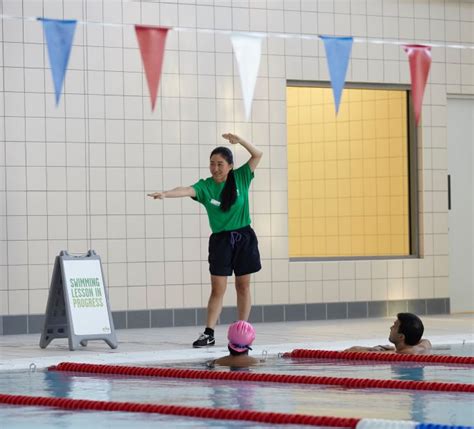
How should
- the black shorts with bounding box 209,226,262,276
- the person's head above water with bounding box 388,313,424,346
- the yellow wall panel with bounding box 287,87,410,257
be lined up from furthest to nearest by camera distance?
the yellow wall panel with bounding box 287,87,410,257, the black shorts with bounding box 209,226,262,276, the person's head above water with bounding box 388,313,424,346

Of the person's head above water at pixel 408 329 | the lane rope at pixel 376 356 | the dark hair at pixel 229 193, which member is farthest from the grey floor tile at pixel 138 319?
the person's head above water at pixel 408 329

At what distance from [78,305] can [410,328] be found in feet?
10.9

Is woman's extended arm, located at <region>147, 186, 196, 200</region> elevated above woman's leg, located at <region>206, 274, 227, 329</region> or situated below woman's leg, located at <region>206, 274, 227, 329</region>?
above

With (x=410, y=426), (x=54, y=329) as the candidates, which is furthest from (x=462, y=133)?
(x=410, y=426)

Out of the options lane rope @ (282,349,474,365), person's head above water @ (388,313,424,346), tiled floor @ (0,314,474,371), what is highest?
person's head above water @ (388,313,424,346)

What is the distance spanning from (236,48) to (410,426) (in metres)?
4.92

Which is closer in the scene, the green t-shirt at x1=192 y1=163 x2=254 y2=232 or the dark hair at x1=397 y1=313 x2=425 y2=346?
the dark hair at x1=397 y1=313 x2=425 y2=346

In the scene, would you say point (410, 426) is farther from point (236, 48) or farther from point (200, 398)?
point (236, 48)

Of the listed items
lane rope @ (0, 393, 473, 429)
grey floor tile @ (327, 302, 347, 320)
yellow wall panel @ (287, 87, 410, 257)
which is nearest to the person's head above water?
lane rope @ (0, 393, 473, 429)

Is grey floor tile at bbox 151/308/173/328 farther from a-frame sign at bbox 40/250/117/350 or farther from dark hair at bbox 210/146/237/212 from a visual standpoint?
dark hair at bbox 210/146/237/212

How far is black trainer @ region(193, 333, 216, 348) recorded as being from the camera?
38.7 feet

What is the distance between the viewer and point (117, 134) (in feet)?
48.8

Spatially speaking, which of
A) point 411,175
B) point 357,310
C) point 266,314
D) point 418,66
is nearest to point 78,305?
point 418,66

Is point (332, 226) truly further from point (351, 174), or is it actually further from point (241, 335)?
point (241, 335)
